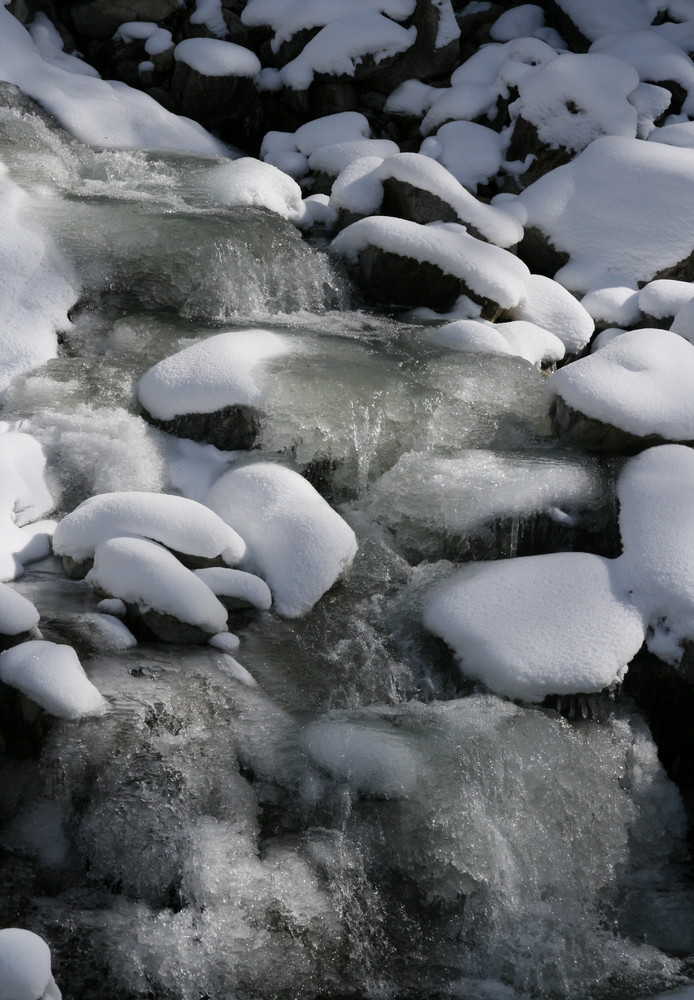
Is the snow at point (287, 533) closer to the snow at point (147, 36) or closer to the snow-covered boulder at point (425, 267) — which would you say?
the snow-covered boulder at point (425, 267)

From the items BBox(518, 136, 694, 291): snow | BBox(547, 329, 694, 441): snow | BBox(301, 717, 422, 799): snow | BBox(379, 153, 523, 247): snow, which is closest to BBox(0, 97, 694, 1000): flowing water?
BBox(301, 717, 422, 799): snow

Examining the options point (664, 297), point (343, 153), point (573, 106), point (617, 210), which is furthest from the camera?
point (573, 106)

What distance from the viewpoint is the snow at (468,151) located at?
7926mm

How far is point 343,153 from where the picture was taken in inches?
298

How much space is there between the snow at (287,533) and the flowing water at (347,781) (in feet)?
0.32

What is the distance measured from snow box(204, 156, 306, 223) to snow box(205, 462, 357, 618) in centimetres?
304

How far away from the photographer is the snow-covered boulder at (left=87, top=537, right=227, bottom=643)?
3.21m

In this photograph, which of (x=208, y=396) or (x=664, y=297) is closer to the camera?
(x=208, y=396)

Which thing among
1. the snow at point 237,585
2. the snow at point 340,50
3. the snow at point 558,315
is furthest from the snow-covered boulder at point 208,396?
the snow at point 340,50

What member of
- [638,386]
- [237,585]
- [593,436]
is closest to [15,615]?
[237,585]

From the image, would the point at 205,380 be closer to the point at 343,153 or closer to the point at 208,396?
the point at 208,396

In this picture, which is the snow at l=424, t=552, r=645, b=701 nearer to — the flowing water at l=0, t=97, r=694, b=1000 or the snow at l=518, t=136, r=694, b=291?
the flowing water at l=0, t=97, r=694, b=1000

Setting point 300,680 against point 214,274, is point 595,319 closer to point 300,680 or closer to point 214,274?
point 214,274

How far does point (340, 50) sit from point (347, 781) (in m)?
6.99
